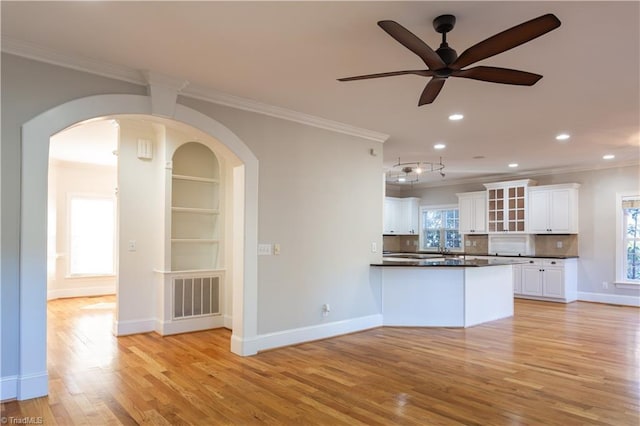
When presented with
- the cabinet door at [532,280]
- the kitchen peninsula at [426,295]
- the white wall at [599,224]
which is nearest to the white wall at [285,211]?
the kitchen peninsula at [426,295]

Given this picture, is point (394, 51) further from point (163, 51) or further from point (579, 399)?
point (579, 399)

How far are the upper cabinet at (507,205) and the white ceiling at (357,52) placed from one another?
3553 millimetres

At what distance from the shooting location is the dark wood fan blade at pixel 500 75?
110 inches

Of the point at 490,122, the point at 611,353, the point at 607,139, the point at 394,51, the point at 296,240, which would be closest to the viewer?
the point at 394,51

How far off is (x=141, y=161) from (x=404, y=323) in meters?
4.18

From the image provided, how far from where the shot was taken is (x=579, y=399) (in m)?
3.29

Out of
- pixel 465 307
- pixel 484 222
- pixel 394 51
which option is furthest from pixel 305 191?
pixel 484 222

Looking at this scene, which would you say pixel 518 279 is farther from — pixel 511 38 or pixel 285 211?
pixel 511 38

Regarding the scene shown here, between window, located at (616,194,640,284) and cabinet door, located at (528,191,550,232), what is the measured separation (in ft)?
3.92

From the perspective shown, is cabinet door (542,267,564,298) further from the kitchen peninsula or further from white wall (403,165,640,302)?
the kitchen peninsula

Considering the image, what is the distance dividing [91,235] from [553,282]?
943cm

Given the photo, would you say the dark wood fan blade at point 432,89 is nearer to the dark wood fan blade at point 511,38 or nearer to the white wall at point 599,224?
the dark wood fan blade at point 511,38

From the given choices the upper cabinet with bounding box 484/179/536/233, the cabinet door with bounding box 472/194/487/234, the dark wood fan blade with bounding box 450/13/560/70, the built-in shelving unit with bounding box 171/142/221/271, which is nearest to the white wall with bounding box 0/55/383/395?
the built-in shelving unit with bounding box 171/142/221/271

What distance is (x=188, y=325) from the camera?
5492mm
